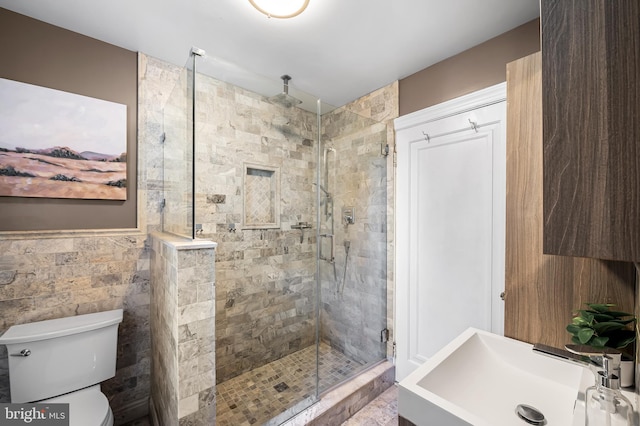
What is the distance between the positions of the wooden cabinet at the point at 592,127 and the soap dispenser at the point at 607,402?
492mm

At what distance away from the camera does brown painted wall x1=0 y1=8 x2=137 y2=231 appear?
147cm

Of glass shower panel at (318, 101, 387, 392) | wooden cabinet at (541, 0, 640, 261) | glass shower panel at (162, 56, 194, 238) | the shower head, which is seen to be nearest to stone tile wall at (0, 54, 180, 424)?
glass shower panel at (162, 56, 194, 238)

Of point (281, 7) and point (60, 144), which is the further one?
point (60, 144)

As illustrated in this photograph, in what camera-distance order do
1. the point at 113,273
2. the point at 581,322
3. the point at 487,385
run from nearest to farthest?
the point at 581,322
the point at 487,385
the point at 113,273

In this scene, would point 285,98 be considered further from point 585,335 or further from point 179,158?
point 585,335

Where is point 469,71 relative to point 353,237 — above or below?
above

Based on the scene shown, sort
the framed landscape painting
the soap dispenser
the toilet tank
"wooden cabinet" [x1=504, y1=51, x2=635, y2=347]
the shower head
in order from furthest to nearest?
the shower head < the framed landscape painting < the toilet tank < "wooden cabinet" [x1=504, y1=51, x2=635, y2=347] < the soap dispenser

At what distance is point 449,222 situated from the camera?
6.00 feet

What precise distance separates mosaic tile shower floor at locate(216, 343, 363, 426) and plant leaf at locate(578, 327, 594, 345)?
64.2 inches

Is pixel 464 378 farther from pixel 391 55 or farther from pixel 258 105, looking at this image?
pixel 258 105

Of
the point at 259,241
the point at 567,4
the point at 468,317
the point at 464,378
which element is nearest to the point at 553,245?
the point at 567,4

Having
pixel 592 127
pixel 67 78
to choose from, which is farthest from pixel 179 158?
pixel 592 127

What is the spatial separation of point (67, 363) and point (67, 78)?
1697 mm

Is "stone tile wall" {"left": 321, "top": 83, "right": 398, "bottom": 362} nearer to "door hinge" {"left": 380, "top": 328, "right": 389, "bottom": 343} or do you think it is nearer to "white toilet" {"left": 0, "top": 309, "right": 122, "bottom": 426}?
"door hinge" {"left": 380, "top": 328, "right": 389, "bottom": 343}
